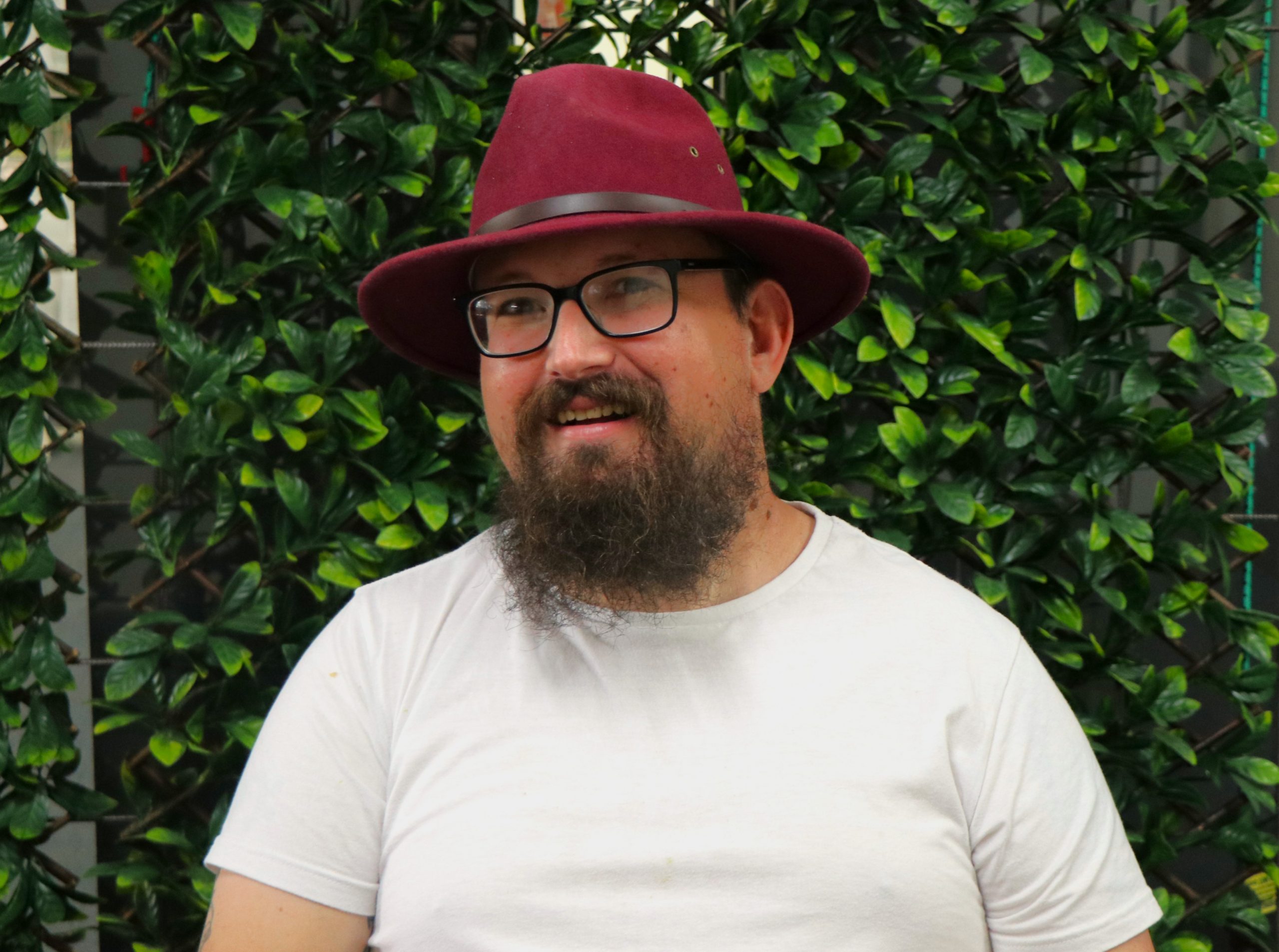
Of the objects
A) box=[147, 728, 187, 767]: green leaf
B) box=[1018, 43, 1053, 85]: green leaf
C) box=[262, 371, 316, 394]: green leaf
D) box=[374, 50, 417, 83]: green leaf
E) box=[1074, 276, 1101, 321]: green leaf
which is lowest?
box=[147, 728, 187, 767]: green leaf

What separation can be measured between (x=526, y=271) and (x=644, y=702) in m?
0.55

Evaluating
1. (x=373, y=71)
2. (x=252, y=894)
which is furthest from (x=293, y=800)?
(x=373, y=71)

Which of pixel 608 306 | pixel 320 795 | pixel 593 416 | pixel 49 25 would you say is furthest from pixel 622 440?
pixel 49 25

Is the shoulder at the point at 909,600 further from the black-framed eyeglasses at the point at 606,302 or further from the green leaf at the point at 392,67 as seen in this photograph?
the green leaf at the point at 392,67

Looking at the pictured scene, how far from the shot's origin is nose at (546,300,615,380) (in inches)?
49.4

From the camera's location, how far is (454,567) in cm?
149

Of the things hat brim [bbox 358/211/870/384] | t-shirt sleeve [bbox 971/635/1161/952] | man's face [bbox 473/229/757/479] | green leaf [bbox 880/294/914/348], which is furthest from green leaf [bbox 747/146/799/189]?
t-shirt sleeve [bbox 971/635/1161/952]

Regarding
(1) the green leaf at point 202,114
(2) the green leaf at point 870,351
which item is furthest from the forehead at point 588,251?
(1) the green leaf at point 202,114

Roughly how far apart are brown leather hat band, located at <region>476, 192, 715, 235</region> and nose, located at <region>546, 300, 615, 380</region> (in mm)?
115

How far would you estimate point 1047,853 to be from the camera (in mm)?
1235

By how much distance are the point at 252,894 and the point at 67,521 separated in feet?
3.27

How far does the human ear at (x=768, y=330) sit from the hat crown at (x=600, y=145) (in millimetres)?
126

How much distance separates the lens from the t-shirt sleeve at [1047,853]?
4.03 feet

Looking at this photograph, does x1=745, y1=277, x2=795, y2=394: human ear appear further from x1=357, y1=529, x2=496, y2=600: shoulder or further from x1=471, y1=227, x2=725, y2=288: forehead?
x1=357, y1=529, x2=496, y2=600: shoulder
